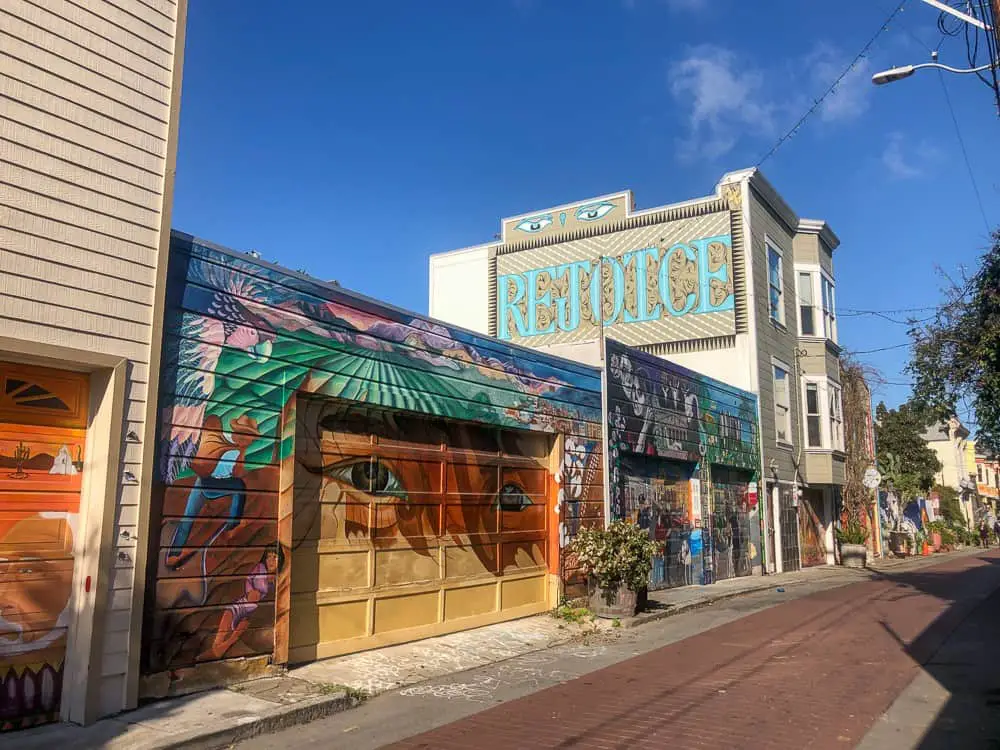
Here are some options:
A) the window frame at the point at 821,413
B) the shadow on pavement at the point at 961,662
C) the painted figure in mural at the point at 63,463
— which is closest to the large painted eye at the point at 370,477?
the painted figure in mural at the point at 63,463

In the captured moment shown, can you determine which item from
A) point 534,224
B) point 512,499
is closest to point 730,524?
point 512,499

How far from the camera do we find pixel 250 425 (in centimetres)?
828

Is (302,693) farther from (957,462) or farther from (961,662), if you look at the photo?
(957,462)

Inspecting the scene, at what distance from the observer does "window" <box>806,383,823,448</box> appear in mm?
25906

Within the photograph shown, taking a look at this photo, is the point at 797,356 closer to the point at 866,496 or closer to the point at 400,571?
the point at 866,496

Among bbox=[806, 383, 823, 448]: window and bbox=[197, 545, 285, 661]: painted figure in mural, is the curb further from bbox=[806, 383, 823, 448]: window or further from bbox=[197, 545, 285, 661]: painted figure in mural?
bbox=[806, 383, 823, 448]: window

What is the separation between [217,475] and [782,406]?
20.2m

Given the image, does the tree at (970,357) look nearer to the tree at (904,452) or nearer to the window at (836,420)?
the window at (836,420)

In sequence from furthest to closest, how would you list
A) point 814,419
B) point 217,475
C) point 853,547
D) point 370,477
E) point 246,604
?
point 853,547 < point 814,419 < point 370,477 < point 246,604 < point 217,475

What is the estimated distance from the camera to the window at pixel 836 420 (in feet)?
86.9

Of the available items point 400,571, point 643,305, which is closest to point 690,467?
point 643,305

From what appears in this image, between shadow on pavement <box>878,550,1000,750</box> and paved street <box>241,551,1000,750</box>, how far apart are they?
0.09 feet

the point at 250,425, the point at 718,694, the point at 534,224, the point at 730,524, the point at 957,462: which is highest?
the point at 534,224

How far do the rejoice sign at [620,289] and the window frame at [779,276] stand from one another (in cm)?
191
